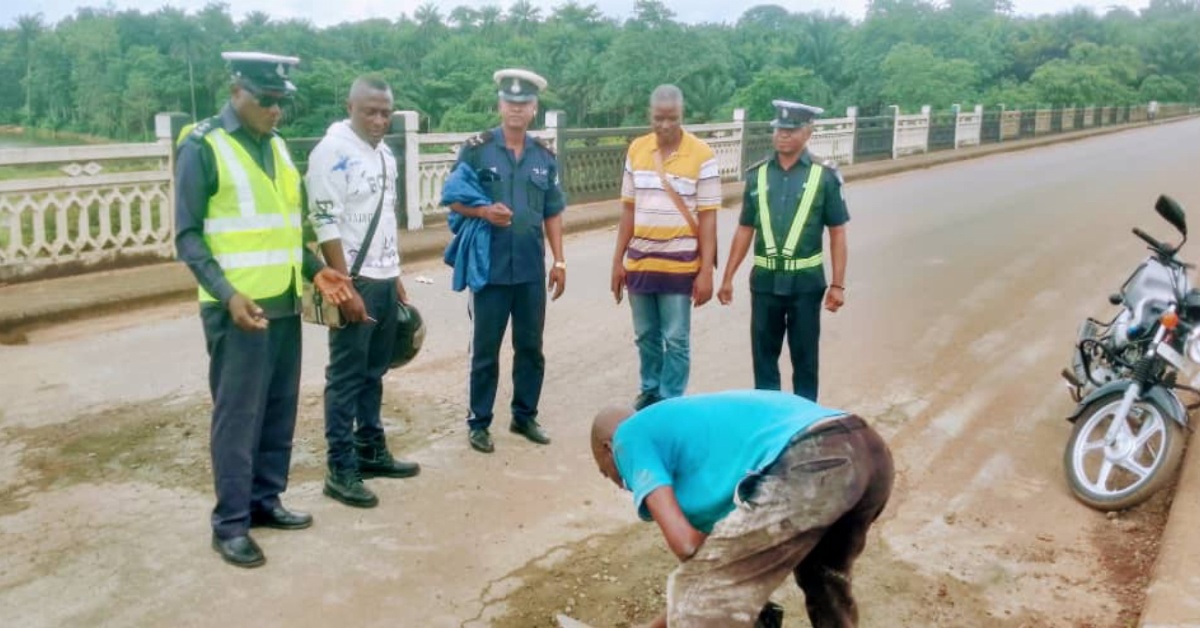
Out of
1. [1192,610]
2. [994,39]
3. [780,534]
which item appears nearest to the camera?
[780,534]

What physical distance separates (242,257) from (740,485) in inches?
82.5

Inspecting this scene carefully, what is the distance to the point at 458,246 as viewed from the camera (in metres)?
5.02

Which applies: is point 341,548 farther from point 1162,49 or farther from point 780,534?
point 1162,49

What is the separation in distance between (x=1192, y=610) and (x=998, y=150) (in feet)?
87.2

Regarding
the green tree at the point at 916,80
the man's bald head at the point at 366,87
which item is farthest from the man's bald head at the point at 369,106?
the green tree at the point at 916,80

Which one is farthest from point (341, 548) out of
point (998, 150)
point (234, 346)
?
point (998, 150)

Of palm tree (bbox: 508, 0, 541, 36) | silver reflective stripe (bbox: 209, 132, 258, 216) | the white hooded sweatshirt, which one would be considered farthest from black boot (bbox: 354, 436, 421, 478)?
palm tree (bbox: 508, 0, 541, 36)

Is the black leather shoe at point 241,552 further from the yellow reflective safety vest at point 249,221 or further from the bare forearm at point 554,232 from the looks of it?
the bare forearm at point 554,232

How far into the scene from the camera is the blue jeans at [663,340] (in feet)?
17.4

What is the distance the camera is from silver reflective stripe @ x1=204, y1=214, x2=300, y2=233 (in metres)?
3.67

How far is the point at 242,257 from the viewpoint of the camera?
146 inches

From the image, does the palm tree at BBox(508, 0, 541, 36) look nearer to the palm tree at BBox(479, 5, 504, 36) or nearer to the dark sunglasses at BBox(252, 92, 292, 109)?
the palm tree at BBox(479, 5, 504, 36)

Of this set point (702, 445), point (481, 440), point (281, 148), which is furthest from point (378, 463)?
point (702, 445)

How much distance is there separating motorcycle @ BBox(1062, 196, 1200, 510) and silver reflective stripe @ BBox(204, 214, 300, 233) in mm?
3604
